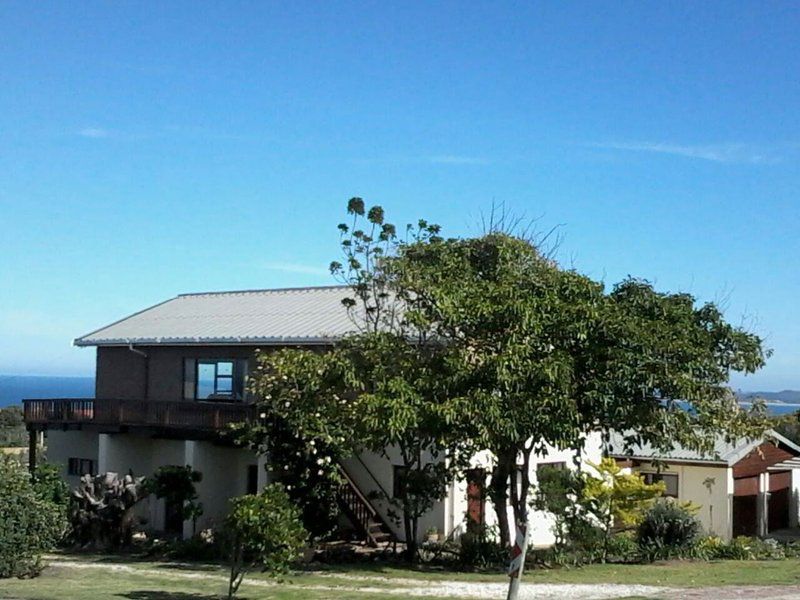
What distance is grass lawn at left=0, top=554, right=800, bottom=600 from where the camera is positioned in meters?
18.5

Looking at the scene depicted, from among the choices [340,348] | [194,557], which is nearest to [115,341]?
[194,557]

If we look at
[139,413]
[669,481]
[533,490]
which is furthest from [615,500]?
[139,413]

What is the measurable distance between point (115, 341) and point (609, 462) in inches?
713

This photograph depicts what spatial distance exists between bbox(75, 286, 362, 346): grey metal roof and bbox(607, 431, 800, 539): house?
10.1 meters

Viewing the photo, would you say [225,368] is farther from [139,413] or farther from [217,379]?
[139,413]

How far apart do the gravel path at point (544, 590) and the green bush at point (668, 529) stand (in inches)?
231

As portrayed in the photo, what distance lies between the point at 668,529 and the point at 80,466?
843 inches

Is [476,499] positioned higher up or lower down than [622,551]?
higher up

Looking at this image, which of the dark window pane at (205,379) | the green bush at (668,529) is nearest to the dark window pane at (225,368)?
the dark window pane at (205,379)

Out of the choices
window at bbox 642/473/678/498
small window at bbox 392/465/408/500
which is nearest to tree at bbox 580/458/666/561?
small window at bbox 392/465/408/500

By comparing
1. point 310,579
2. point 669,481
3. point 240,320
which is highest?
point 240,320

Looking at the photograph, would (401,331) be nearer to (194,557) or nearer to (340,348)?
(340,348)

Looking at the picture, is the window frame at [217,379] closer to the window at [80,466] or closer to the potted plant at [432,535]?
the window at [80,466]

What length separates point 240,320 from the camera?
34.7 metres
